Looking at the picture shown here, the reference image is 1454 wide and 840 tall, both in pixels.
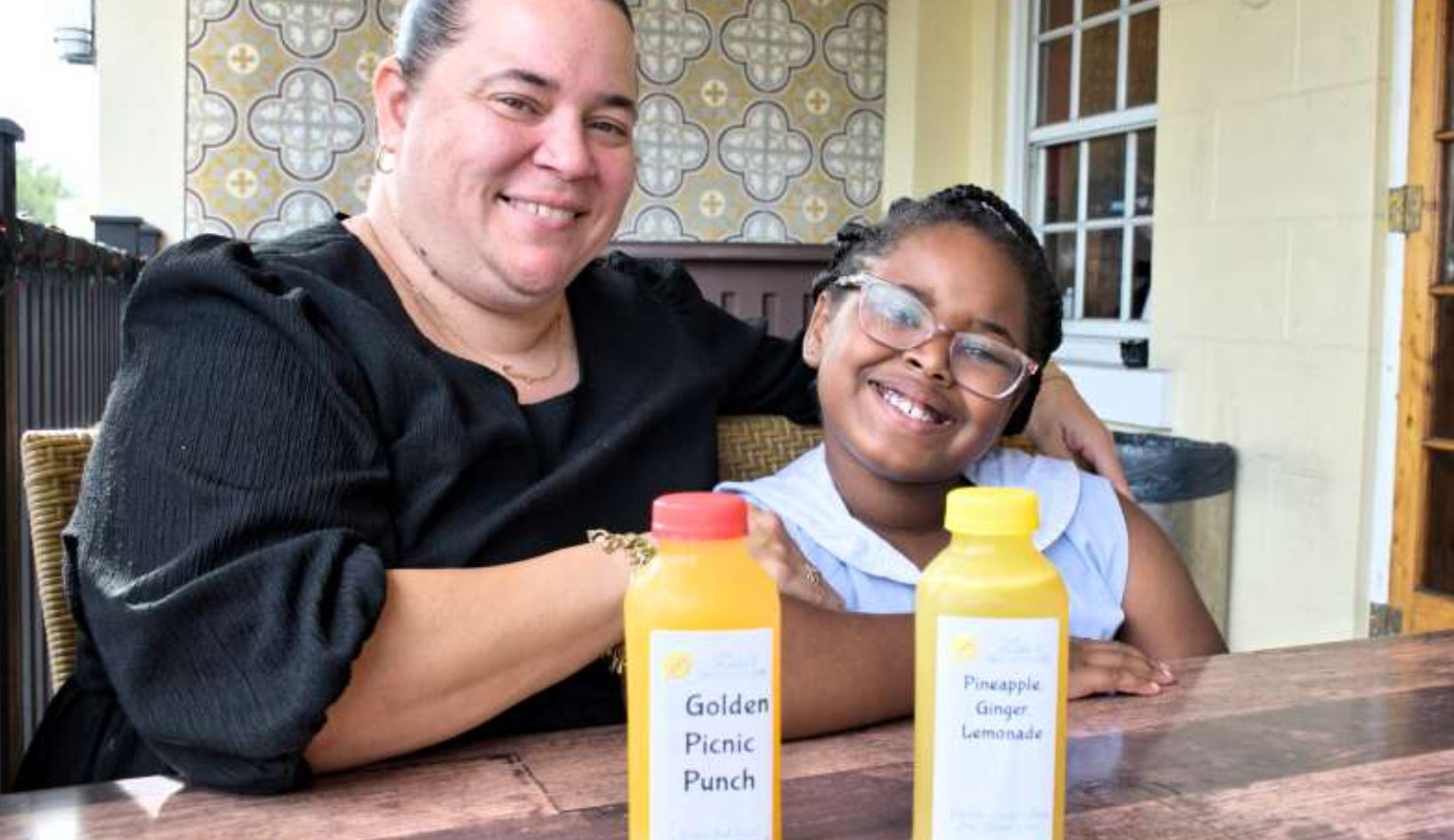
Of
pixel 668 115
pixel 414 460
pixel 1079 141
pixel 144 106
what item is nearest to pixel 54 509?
pixel 414 460

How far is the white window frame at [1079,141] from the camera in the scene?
4.53 m

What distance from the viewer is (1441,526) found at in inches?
134

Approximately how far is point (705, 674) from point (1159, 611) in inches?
40.4

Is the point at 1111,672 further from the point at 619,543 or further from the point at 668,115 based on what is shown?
the point at 668,115

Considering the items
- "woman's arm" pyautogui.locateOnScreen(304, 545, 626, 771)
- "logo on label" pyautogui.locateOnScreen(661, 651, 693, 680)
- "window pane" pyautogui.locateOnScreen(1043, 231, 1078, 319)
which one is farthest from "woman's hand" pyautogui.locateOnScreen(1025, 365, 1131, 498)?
"window pane" pyautogui.locateOnScreen(1043, 231, 1078, 319)

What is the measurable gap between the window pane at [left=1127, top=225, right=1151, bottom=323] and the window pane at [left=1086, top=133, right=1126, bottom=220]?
5.5 inches

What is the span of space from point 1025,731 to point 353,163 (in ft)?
14.7

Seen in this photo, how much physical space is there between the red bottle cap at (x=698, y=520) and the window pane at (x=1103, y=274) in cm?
416

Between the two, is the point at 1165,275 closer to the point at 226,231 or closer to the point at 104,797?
the point at 226,231

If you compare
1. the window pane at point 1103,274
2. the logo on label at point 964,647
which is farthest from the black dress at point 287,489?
the window pane at point 1103,274

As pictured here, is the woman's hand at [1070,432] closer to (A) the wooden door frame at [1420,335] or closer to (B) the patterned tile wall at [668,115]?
(A) the wooden door frame at [1420,335]

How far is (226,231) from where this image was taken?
4.66 m

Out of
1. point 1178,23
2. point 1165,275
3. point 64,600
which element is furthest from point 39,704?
point 1178,23

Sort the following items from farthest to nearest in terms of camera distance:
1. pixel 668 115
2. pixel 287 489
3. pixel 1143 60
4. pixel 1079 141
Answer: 1. pixel 668 115
2. pixel 1079 141
3. pixel 1143 60
4. pixel 287 489
